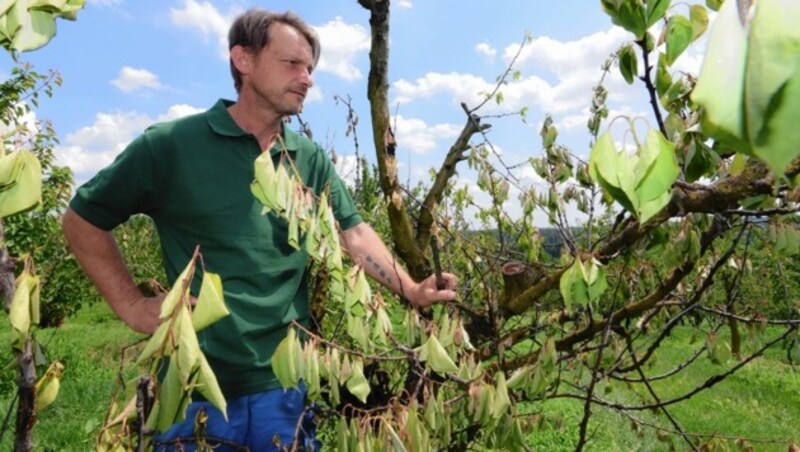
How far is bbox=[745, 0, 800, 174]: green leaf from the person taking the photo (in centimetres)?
29

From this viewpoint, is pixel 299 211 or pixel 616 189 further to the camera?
pixel 299 211

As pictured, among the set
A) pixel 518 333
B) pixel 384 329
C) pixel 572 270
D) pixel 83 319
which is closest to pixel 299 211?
pixel 384 329

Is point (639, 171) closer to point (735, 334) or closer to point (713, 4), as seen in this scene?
point (713, 4)

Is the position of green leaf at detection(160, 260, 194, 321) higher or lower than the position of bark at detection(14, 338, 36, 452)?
higher

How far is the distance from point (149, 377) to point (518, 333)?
1658 millimetres

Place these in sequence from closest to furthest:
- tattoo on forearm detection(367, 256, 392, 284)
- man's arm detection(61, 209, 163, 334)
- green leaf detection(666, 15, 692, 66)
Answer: green leaf detection(666, 15, 692, 66) < man's arm detection(61, 209, 163, 334) < tattoo on forearm detection(367, 256, 392, 284)

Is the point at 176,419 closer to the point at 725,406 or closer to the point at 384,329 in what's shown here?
the point at 384,329

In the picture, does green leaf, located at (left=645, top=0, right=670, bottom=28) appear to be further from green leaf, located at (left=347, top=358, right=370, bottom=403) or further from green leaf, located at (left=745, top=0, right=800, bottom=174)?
green leaf, located at (left=347, top=358, right=370, bottom=403)

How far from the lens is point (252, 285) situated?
195cm

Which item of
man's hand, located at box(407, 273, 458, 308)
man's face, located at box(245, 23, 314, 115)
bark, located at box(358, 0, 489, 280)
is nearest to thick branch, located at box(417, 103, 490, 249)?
bark, located at box(358, 0, 489, 280)

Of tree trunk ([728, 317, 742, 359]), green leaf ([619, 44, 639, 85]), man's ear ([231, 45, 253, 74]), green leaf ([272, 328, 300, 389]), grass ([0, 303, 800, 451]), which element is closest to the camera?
green leaf ([619, 44, 639, 85])

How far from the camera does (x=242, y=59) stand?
223 cm

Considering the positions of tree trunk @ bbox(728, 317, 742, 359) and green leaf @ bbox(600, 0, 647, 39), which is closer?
green leaf @ bbox(600, 0, 647, 39)

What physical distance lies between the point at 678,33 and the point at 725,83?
29.6 inches
